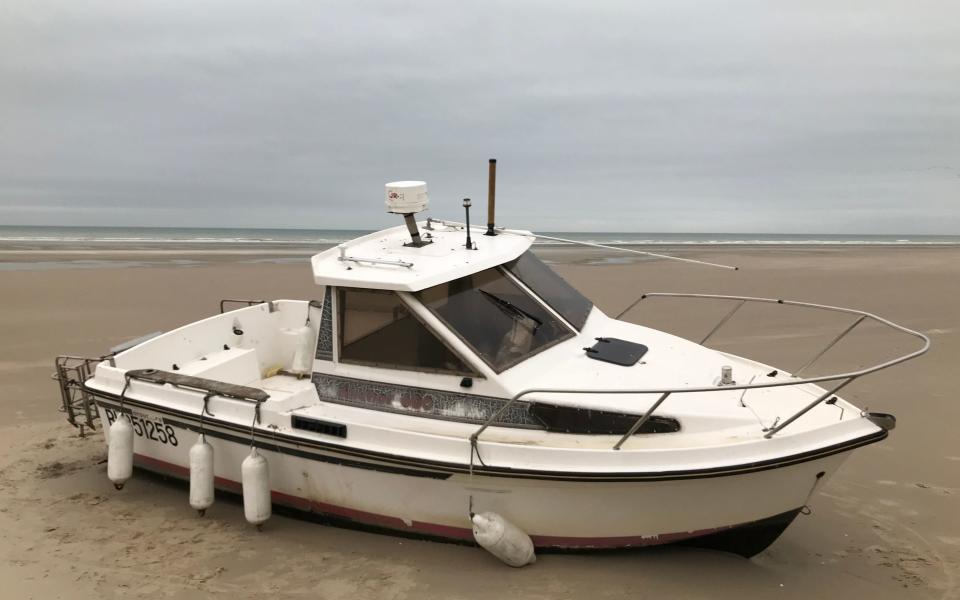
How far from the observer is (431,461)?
4.17 metres

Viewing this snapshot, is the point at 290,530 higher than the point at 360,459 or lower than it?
lower

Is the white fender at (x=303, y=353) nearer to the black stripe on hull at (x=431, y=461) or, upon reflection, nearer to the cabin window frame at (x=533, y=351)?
the black stripe on hull at (x=431, y=461)

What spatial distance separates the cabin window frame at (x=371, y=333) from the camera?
448 cm

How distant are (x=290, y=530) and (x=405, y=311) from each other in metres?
1.88

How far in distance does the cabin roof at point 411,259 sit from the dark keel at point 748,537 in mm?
2461

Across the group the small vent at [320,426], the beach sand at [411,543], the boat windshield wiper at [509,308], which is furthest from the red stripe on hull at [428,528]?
the boat windshield wiper at [509,308]

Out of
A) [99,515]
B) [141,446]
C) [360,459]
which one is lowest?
[99,515]

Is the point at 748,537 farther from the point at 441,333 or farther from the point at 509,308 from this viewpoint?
the point at 441,333

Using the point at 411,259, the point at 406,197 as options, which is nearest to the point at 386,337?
the point at 411,259

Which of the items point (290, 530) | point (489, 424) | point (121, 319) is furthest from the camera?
point (121, 319)

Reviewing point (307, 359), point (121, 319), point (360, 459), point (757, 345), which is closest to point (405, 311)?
point (360, 459)

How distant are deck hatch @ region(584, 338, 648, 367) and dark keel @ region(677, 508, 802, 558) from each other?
1.29m

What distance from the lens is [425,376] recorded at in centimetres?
459

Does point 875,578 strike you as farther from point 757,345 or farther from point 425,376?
point 757,345
